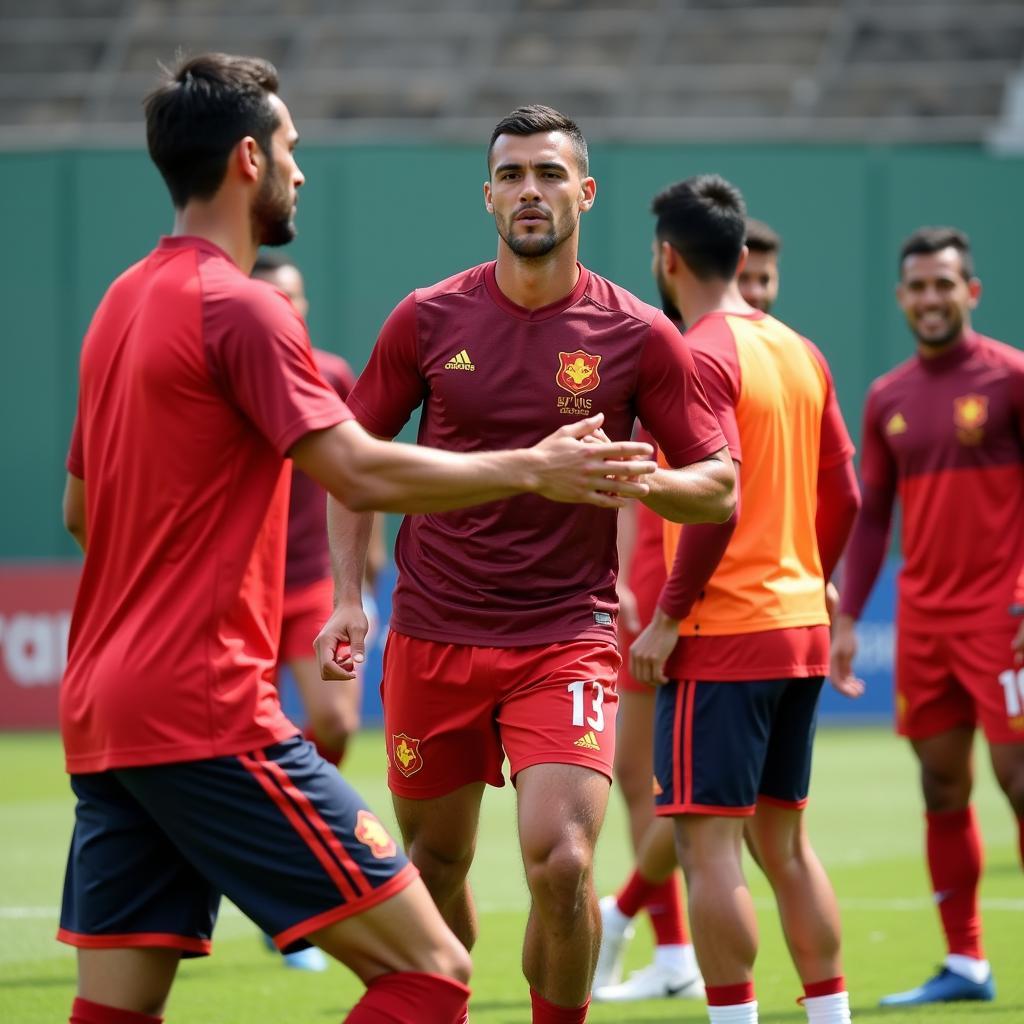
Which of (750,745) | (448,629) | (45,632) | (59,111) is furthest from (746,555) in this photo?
(59,111)

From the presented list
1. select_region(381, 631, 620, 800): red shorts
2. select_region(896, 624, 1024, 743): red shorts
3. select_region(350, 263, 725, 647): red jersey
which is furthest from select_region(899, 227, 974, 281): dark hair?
select_region(381, 631, 620, 800): red shorts

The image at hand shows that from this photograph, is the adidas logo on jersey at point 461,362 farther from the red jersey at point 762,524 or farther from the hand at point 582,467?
the hand at point 582,467

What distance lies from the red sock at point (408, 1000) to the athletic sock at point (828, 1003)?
205cm

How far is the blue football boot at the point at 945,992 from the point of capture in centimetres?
646

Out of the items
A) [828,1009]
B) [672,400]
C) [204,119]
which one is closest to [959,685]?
[828,1009]

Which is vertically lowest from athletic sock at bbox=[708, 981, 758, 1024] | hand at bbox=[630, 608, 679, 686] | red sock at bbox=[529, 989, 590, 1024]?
athletic sock at bbox=[708, 981, 758, 1024]

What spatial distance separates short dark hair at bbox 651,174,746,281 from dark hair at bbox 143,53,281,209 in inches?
80.4

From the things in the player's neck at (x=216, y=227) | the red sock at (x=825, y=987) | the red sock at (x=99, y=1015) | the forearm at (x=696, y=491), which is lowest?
the red sock at (x=825, y=987)

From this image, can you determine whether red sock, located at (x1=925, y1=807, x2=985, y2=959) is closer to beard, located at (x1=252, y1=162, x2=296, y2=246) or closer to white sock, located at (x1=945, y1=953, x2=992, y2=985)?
white sock, located at (x1=945, y1=953, x2=992, y2=985)

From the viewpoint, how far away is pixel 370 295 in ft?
64.6

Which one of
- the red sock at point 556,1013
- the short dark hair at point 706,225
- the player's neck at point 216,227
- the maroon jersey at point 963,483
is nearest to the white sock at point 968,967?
the maroon jersey at point 963,483

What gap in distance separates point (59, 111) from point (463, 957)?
19.9 metres

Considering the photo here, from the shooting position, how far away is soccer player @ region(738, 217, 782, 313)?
670cm

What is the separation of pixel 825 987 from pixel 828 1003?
0.15 feet
